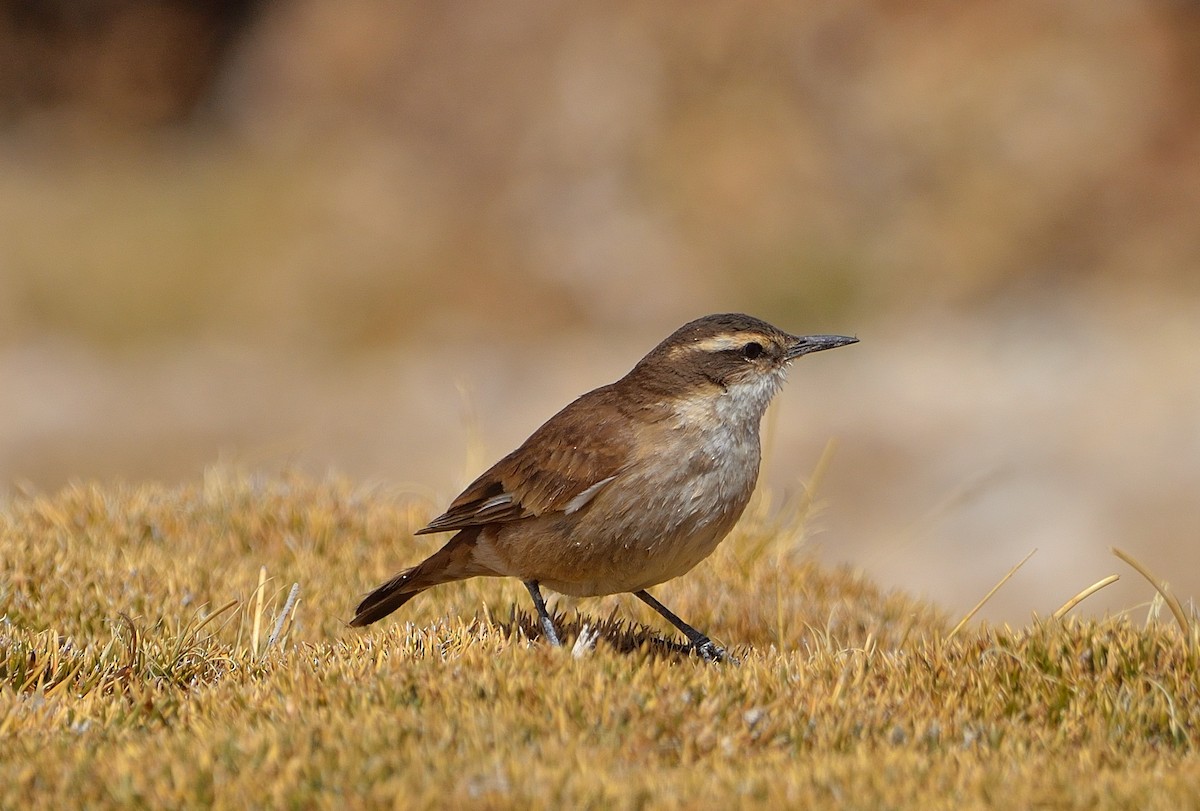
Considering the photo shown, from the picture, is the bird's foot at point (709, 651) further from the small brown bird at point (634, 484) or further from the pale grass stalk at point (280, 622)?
the pale grass stalk at point (280, 622)

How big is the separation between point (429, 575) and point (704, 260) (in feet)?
70.9

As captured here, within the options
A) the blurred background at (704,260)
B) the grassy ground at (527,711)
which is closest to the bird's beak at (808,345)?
the grassy ground at (527,711)

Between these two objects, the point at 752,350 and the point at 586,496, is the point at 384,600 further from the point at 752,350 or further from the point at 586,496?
the point at 752,350

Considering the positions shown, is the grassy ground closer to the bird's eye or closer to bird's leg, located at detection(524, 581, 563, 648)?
bird's leg, located at detection(524, 581, 563, 648)

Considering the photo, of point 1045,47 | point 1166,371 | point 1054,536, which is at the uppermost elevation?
point 1045,47

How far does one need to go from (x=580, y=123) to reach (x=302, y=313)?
754cm

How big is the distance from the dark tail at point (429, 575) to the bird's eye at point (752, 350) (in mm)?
1418

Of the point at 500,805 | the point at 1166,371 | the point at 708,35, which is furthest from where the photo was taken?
the point at 708,35

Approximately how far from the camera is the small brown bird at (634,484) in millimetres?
5223

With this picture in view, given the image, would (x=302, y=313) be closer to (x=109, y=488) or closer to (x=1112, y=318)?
(x=1112, y=318)

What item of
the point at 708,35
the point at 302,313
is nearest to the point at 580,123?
the point at 708,35

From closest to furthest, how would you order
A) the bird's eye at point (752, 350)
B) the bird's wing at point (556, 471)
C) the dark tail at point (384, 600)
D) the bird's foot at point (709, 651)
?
the bird's foot at point (709, 651) < the bird's wing at point (556, 471) < the dark tail at point (384, 600) < the bird's eye at point (752, 350)

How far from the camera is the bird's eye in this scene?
5770mm

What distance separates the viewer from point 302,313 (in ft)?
95.0
